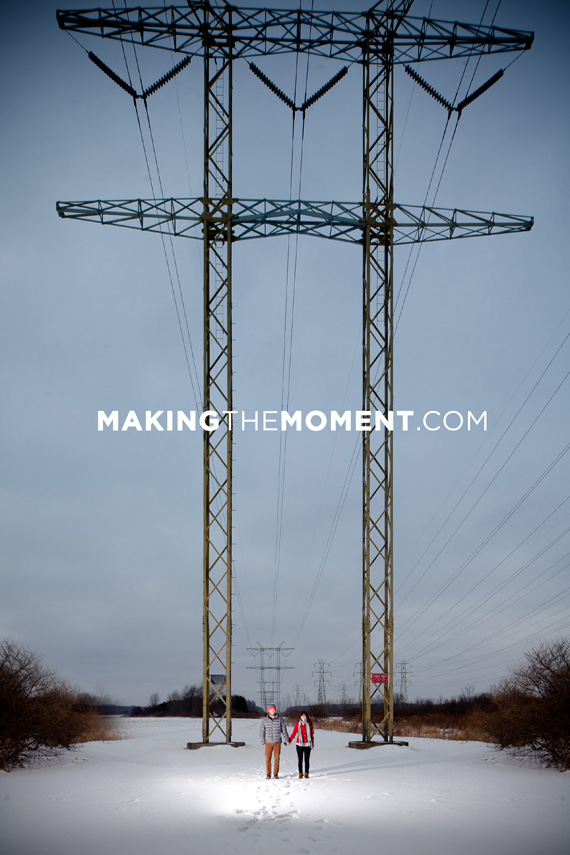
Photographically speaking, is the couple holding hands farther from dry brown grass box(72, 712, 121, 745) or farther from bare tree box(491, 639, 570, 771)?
dry brown grass box(72, 712, 121, 745)

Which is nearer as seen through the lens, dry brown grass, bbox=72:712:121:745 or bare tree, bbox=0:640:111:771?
bare tree, bbox=0:640:111:771

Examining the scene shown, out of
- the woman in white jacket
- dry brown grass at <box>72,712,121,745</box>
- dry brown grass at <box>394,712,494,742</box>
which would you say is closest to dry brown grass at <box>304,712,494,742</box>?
dry brown grass at <box>394,712,494,742</box>

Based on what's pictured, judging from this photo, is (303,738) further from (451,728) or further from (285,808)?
(451,728)

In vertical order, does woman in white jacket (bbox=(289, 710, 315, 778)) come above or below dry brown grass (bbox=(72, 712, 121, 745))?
above

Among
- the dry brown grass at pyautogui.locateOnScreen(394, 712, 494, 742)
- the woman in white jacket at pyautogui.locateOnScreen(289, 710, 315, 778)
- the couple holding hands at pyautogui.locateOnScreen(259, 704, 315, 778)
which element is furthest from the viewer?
the dry brown grass at pyautogui.locateOnScreen(394, 712, 494, 742)

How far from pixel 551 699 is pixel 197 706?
89.0 meters

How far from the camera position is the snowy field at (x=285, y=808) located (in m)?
11.1

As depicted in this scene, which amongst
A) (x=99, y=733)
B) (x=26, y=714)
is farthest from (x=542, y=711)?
(x=99, y=733)

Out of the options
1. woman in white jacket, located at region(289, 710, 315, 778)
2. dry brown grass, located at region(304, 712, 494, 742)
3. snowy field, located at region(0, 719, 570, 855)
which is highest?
woman in white jacket, located at region(289, 710, 315, 778)

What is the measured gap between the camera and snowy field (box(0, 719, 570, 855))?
11.1 m

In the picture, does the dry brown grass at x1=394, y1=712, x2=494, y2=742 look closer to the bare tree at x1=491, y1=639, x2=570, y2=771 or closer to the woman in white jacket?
the bare tree at x1=491, y1=639, x2=570, y2=771

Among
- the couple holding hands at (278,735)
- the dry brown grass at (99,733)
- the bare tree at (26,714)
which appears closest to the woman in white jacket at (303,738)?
the couple holding hands at (278,735)

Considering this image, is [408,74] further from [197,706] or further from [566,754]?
[197,706]

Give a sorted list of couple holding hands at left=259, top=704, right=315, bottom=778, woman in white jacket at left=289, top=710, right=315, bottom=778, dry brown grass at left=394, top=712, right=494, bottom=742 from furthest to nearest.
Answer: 1. dry brown grass at left=394, top=712, right=494, bottom=742
2. woman in white jacket at left=289, top=710, right=315, bottom=778
3. couple holding hands at left=259, top=704, right=315, bottom=778
